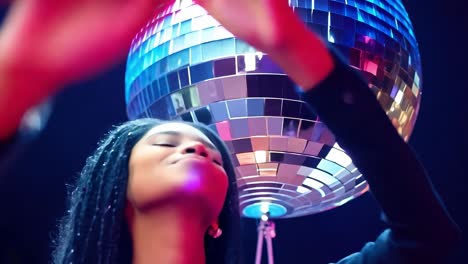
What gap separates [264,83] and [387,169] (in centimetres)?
13

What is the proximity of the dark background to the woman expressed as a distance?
1.41 ft

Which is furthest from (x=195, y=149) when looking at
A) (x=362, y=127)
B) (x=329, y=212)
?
(x=329, y=212)

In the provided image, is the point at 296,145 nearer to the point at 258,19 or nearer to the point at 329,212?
the point at 258,19

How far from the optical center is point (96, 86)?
47.8 inches

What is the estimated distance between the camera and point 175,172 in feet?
2.05

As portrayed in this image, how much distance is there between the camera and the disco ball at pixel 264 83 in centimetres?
61

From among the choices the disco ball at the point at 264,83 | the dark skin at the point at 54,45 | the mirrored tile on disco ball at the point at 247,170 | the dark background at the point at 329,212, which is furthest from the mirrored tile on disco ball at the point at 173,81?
the dark background at the point at 329,212

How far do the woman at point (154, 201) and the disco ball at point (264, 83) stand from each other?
0.04m

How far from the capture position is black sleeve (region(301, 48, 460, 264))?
20.4 inches

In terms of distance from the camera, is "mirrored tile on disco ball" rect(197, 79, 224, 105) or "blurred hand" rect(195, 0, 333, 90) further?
"mirrored tile on disco ball" rect(197, 79, 224, 105)

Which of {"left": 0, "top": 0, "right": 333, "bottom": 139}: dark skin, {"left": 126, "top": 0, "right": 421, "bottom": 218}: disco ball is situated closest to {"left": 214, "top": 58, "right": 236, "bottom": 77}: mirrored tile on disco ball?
{"left": 126, "top": 0, "right": 421, "bottom": 218}: disco ball

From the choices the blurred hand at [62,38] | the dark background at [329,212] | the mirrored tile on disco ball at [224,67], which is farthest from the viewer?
the dark background at [329,212]

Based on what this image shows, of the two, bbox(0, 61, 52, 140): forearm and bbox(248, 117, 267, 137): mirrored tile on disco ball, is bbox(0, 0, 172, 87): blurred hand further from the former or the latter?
bbox(248, 117, 267, 137): mirrored tile on disco ball

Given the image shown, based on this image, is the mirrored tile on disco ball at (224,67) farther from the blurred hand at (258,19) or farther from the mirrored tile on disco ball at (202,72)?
the blurred hand at (258,19)
